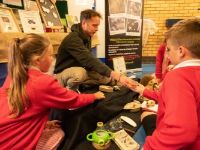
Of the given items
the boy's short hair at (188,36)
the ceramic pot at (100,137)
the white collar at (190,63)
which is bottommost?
the ceramic pot at (100,137)

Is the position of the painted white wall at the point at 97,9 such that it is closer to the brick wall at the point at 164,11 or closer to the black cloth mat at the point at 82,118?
the black cloth mat at the point at 82,118

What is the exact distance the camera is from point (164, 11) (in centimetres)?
560

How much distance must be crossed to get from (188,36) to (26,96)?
854 mm

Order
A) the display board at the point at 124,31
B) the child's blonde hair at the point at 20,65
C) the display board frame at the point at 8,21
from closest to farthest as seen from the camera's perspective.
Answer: the child's blonde hair at the point at 20,65
the display board frame at the point at 8,21
the display board at the point at 124,31

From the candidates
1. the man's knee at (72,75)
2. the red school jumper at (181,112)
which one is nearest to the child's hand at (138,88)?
the man's knee at (72,75)

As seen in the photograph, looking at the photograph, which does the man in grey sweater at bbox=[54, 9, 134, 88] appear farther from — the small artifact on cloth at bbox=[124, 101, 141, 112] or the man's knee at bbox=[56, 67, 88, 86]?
the small artifact on cloth at bbox=[124, 101, 141, 112]

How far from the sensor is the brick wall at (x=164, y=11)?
5.48 m

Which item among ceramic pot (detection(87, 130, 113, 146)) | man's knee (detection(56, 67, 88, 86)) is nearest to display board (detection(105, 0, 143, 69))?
man's knee (detection(56, 67, 88, 86))

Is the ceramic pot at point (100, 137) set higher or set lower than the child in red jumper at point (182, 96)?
lower

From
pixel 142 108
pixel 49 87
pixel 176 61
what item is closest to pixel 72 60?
pixel 142 108

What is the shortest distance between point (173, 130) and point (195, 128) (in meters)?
0.08

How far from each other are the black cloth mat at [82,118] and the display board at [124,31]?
5.60 ft

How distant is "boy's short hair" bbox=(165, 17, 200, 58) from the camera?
3.32ft

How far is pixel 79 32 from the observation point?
7.42 ft
